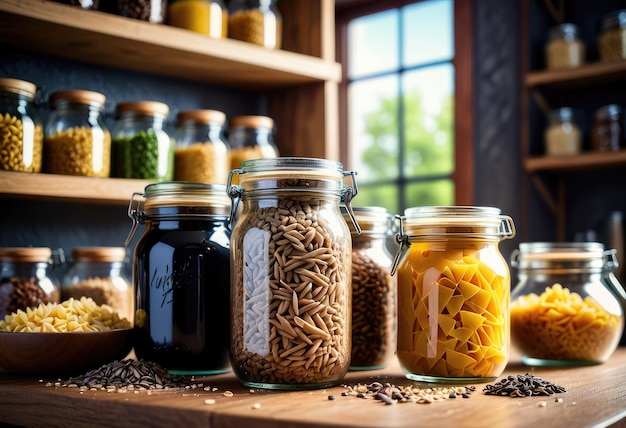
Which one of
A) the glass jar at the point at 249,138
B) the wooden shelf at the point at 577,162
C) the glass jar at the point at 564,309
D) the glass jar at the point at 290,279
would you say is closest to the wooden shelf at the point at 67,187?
the glass jar at the point at 249,138

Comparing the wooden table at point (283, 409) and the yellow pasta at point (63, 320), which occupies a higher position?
the yellow pasta at point (63, 320)

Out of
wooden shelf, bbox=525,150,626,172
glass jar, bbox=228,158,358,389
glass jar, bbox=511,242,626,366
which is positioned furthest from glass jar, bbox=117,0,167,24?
wooden shelf, bbox=525,150,626,172

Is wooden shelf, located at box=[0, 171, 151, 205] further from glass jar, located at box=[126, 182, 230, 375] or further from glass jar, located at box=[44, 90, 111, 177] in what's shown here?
glass jar, located at box=[126, 182, 230, 375]

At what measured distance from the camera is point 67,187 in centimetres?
140

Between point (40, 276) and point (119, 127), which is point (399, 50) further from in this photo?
point (40, 276)

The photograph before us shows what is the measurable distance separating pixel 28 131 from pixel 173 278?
47 cm

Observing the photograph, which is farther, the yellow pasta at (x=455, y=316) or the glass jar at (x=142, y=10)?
the glass jar at (x=142, y=10)

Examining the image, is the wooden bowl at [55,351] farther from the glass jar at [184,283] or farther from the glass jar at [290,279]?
Answer: the glass jar at [290,279]

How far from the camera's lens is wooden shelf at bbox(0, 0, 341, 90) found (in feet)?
4.55

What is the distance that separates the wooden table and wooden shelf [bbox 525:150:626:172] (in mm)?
1557

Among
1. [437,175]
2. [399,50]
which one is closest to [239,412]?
[437,175]

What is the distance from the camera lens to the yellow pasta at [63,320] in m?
1.13

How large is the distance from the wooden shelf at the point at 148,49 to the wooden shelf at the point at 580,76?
3.89 feet

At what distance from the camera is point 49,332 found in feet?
3.60
